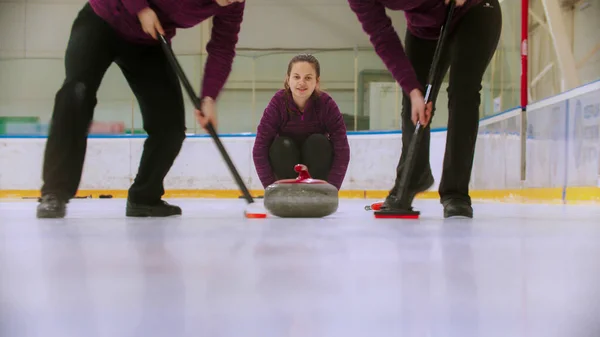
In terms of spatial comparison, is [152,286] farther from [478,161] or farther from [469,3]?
[478,161]

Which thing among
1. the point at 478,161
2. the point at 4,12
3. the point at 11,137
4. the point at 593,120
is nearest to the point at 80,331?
the point at 593,120

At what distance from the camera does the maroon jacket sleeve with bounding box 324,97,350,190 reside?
2098 millimetres

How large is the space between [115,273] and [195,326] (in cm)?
22

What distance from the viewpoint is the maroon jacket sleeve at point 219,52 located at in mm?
1521

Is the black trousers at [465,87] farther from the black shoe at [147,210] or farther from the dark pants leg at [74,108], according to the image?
the dark pants leg at [74,108]

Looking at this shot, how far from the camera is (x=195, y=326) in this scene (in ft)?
1.09

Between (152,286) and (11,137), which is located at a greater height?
(11,137)

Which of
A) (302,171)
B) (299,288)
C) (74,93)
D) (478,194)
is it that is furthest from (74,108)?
(478,194)

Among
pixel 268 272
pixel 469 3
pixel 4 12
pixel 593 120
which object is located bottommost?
pixel 268 272

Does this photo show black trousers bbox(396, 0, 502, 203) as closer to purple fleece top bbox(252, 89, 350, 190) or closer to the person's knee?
purple fleece top bbox(252, 89, 350, 190)

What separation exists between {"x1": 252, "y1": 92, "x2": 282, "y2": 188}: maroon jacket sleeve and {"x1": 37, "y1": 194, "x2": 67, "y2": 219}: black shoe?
787 mm

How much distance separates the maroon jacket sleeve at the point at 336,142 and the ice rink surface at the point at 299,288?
4.16 ft

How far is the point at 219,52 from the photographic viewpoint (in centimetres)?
154

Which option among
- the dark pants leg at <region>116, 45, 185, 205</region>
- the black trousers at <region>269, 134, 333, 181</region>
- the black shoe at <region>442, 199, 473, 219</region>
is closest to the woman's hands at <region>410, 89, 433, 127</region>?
the black shoe at <region>442, 199, 473, 219</region>
